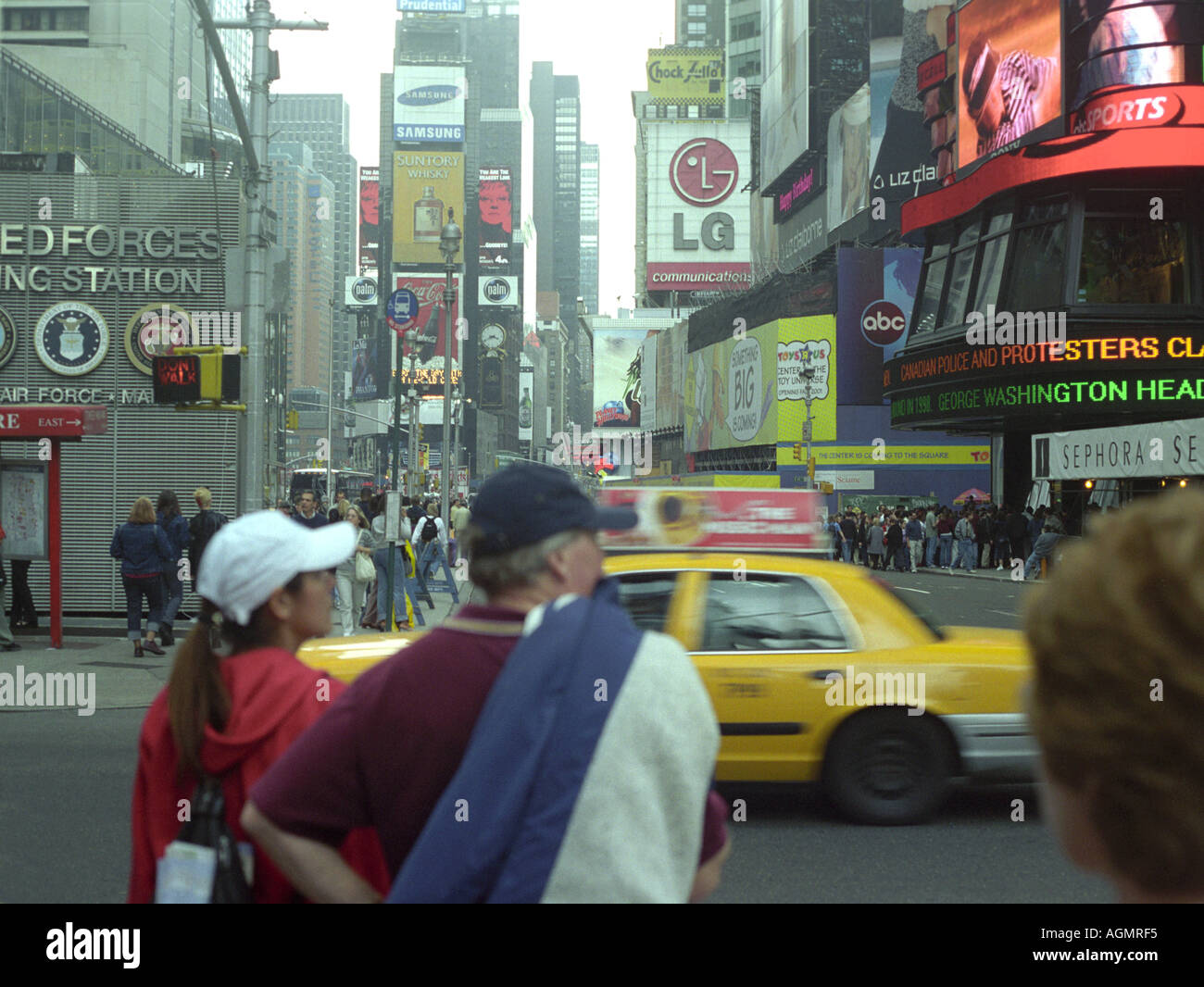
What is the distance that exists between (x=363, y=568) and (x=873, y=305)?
46.6 metres

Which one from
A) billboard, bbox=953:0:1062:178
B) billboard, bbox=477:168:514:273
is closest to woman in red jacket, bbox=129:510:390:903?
billboard, bbox=953:0:1062:178

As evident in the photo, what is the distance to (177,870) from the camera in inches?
93.6

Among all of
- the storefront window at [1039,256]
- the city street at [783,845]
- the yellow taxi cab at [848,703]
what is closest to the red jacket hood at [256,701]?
the city street at [783,845]

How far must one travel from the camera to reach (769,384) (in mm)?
66938

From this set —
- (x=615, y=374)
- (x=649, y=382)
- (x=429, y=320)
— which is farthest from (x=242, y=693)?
(x=429, y=320)

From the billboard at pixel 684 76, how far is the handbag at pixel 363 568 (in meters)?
134

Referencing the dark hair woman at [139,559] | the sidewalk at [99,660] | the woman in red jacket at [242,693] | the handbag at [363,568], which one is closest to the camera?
the woman in red jacket at [242,693]

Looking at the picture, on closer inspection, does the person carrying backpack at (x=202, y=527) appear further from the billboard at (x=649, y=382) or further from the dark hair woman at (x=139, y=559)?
the billboard at (x=649, y=382)

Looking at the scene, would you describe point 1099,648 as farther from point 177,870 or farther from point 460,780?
point 177,870

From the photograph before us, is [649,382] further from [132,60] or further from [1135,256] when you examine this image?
[1135,256]

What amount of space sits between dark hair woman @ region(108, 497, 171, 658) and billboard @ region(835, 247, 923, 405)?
48168mm

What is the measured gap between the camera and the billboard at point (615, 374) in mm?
136375
